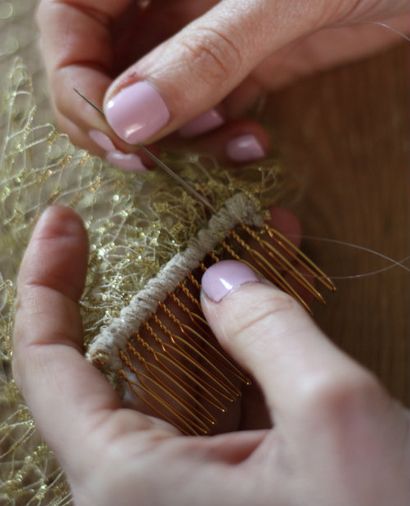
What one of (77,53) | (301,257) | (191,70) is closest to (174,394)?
(301,257)

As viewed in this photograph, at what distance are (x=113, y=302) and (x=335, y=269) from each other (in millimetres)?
255

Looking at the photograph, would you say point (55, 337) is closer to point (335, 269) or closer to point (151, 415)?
point (151, 415)

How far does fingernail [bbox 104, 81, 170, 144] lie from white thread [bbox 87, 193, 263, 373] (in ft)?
0.39

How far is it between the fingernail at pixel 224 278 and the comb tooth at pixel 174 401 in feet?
0.35

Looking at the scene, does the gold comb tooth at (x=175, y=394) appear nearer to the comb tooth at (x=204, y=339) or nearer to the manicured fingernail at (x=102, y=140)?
the comb tooth at (x=204, y=339)

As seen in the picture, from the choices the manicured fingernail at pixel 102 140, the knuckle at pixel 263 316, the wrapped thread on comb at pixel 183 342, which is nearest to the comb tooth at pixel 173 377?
the wrapped thread on comb at pixel 183 342

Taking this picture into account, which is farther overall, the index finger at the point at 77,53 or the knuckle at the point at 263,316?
the index finger at the point at 77,53

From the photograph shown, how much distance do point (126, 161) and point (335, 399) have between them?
0.39 m

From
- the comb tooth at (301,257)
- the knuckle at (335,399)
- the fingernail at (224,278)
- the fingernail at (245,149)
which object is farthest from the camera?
the fingernail at (245,149)

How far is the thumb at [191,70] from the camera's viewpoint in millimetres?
614

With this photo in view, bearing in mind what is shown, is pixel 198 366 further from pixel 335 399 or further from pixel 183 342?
pixel 335 399

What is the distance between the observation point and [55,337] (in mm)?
573

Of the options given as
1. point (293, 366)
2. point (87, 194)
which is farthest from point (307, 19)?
point (293, 366)

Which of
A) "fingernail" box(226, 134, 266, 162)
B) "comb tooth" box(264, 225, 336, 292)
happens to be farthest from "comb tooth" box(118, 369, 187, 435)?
"fingernail" box(226, 134, 266, 162)
